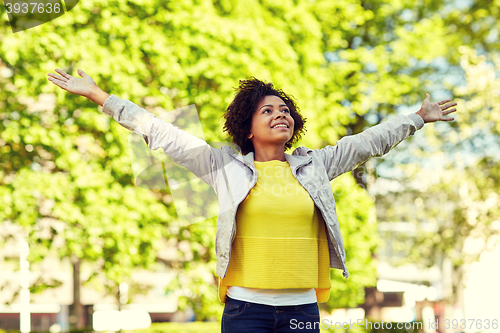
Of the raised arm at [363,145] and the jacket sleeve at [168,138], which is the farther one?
the raised arm at [363,145]

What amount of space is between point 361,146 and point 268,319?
0.89 metres

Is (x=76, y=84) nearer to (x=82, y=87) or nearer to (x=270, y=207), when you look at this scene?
(x=82, y=87)

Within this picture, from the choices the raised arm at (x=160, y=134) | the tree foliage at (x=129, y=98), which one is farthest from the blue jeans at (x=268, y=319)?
the tree foliage at (x=129, y=98)

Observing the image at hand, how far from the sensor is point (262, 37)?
245 inches

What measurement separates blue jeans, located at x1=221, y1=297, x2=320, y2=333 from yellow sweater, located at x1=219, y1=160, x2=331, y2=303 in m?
0.10

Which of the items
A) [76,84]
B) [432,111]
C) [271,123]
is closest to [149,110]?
[76,84]

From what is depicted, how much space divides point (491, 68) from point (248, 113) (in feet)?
28.9

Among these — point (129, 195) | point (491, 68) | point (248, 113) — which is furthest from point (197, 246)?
point (491, 68)

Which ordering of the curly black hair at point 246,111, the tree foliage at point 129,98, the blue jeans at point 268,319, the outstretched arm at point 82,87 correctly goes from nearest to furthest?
the blue jeans at point 268,319
the outstretched arm at point 82,87
the curly black hair at point 246,111
the tree foliage at point 129,98

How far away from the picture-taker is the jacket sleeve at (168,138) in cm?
199

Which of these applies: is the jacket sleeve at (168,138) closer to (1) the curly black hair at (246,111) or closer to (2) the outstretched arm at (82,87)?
(2) the outstretched arm at (82,87)

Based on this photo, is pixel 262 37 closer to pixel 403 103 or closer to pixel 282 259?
pixel 403 103

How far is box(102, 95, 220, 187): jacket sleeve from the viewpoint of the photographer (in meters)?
1.99

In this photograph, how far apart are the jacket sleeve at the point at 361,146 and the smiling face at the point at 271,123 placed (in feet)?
0.69
